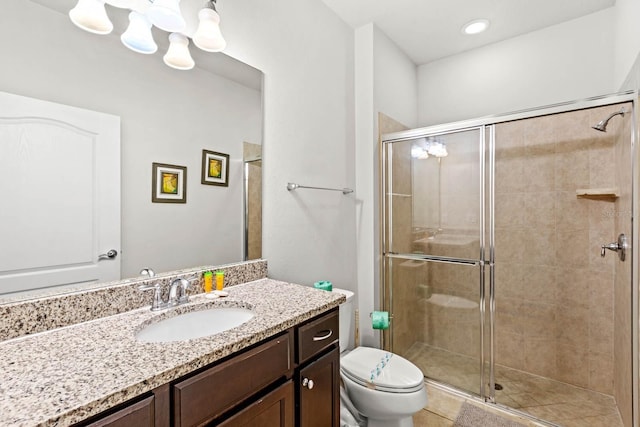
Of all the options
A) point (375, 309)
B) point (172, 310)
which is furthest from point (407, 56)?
point (172, 310)

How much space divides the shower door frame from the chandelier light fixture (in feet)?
4.58

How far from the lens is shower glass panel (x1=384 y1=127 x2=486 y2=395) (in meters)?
2.08

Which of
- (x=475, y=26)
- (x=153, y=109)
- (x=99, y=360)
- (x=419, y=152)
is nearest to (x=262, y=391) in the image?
(x=99, y=360)

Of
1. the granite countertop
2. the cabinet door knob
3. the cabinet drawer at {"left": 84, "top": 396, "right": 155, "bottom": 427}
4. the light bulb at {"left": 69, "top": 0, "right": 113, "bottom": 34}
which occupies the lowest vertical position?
the cabinet door knob

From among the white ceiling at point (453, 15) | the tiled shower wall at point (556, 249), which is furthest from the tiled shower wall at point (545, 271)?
the white ceiling at point (453, 15)

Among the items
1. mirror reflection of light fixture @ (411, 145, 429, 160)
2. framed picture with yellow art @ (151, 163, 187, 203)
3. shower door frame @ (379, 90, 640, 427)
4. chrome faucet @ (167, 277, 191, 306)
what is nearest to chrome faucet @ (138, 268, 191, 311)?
chrome faucet @ (167, 277, 191, 306)

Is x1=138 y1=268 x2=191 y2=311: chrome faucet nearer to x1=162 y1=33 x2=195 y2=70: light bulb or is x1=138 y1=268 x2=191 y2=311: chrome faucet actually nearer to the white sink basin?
the white sink basin

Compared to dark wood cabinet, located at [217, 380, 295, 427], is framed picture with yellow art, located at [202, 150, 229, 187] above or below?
above

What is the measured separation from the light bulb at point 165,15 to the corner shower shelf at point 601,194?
2.38 metres

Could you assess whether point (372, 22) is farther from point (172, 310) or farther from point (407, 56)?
point (172, 310)

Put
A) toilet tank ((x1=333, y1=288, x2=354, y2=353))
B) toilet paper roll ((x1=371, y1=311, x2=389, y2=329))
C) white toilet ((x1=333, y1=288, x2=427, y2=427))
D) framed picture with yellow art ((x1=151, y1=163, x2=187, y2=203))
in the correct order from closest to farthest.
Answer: framed picture with yellow art ((x1=151, y1=163, x2=187, y2=203)) → white toilet ((x1=333, y1=288, x2=427, y2=427)) → toilet tank ((x1=333, y1=288, x2=354, y2=353)) → toilet paper roll ((x1=371, y1=311, x2=389, y2=329))

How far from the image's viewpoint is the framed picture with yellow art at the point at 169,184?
1213mm

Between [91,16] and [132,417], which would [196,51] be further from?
[132,417]

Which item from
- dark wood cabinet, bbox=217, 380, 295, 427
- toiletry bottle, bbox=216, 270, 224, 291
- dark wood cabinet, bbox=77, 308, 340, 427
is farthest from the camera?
toiletry bottle, bbox=216, 270, 224, 291
